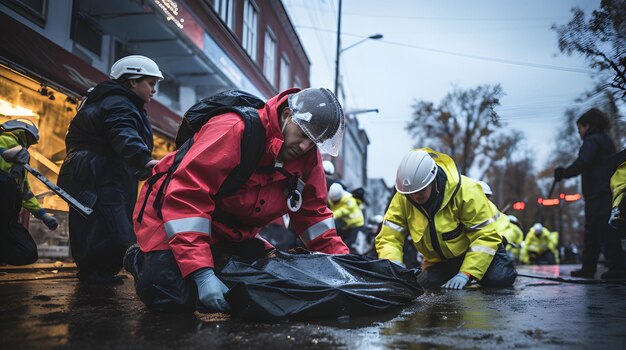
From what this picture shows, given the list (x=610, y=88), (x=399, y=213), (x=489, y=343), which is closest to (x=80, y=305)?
(x=489, y=343)

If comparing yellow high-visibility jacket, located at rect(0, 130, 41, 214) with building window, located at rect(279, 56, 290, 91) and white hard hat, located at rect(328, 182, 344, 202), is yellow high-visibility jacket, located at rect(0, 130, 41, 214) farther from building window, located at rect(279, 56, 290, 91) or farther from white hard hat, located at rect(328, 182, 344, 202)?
building window, located at rect(279, 56, 290, 91)

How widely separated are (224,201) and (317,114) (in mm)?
690

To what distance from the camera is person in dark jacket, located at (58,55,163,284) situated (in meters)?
3.72

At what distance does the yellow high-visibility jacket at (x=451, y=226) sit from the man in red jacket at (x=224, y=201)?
1.31 meters

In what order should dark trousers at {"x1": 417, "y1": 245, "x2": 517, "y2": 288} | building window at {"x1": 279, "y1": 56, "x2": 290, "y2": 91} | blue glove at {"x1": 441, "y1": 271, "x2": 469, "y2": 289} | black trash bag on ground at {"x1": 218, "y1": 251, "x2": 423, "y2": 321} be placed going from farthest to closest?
building window at {"x1": 279, "y1": 56, "x2": 290, "y2": 91}, dark trousers at {"x1": 417, "y1": 245, "x2": 517, "y2": 288}, blue glove at {"x1": 441, "y1": 271, "x2": 469, "y2": 289}, black trash bag on ground at {"x1": 218, "y1": 251, "x2": 423, "y2": 321}

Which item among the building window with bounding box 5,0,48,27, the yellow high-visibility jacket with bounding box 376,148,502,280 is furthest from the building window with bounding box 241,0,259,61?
the yellow high-visibility jacket with bounding box 376,148,502,280

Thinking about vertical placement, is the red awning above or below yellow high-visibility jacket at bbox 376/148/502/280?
above

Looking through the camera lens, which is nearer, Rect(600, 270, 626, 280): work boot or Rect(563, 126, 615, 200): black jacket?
Rect(600, 270, 626, 280): work boot

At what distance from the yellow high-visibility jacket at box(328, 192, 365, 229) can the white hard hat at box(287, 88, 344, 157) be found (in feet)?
18.4

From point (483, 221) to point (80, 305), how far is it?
3.04 meters

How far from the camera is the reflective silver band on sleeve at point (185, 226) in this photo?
2.31m

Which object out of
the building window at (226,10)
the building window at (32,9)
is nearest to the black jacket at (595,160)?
the building window at (32,9)

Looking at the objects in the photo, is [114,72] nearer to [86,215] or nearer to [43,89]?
[86,215]

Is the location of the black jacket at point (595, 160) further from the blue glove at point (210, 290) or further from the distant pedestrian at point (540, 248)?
the distant pedestrian at point (540, 248)
